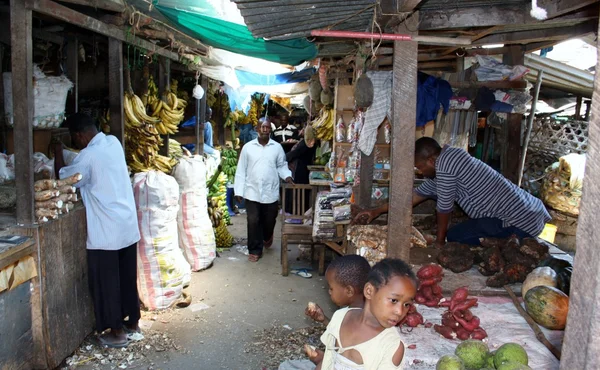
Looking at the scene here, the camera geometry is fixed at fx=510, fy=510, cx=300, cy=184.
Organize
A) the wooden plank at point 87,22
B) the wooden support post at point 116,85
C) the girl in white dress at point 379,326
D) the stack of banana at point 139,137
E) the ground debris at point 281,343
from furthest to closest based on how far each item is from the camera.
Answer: the stack of banana at point 139,137 < the wooden support post at point 116,85 < the ground debris at point 281,343 < the wooden plank at point 87,22 < the girl in white dress at point 379,326

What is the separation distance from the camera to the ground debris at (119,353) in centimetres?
454

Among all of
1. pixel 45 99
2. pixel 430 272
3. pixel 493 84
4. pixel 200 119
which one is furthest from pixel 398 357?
pixel 200 119

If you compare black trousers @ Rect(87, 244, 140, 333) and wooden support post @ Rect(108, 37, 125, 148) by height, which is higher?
wooden support post @ Rect(108, 37, 125, 148)

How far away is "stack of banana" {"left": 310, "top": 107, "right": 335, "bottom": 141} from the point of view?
8281mm

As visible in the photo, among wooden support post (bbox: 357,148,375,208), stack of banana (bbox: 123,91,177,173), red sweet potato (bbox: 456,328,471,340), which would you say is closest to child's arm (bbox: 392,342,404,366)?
red sweet potato (bbox: 456,328,471,340)

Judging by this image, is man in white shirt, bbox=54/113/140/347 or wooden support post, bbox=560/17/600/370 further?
man in white shirt, bbox=54/113/140/347

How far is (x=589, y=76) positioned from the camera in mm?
8500

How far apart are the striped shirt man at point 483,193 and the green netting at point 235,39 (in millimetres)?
2163

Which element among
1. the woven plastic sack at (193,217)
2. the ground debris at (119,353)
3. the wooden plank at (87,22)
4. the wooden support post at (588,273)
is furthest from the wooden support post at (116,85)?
the wooden support post at (588,273)

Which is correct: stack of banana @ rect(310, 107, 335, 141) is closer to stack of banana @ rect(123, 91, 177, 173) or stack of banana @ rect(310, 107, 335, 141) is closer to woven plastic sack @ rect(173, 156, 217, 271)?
woven plastic sack @ rect(173, 156, 217, 271)

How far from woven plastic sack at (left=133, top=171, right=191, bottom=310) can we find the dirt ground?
22 cm

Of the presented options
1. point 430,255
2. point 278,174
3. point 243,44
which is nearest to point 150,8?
point 243,44

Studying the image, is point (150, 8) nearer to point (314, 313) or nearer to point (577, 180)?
point (314, 313)

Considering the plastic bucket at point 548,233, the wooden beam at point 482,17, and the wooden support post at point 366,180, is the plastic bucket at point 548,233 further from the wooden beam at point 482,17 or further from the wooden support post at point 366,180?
the wooden beam at point 482,17
